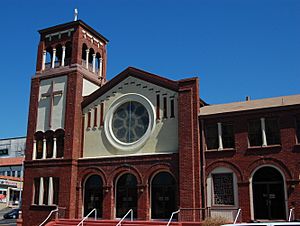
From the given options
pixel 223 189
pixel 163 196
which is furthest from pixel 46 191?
pixel 223 189

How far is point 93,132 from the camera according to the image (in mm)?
29516

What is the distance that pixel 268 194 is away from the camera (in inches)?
A: 906

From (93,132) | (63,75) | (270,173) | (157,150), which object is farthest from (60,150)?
(270,173)

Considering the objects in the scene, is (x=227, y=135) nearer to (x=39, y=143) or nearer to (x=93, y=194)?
(x=93, y=194)

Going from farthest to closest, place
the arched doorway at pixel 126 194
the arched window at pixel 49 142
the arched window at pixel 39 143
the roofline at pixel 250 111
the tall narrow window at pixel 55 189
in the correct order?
the arched window at pixel 39 143
the arched window at pixel 49 142
the tall narrow window at pixel 55 189
the arched doorway at pixel 126 194
the roofline at pixel 250 111

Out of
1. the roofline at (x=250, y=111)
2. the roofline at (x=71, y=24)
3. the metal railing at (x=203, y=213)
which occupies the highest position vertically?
the roofline at (x=71, y=24)

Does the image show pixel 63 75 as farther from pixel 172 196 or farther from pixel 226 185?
pixel 226 185

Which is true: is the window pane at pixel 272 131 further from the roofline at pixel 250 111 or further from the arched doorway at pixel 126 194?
the arched doorway at pixel 126 194

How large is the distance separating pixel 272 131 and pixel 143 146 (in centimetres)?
858

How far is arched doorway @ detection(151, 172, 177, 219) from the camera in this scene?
25.5 metres

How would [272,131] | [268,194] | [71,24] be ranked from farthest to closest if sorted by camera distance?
[71,24], [272,131], [268,194]

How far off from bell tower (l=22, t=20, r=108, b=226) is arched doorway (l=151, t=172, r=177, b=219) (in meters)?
6.01

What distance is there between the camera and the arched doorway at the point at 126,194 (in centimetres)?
2670

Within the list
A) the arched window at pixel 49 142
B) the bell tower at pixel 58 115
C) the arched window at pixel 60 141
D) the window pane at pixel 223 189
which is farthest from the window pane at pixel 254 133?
the arched window at pixel 49 142
